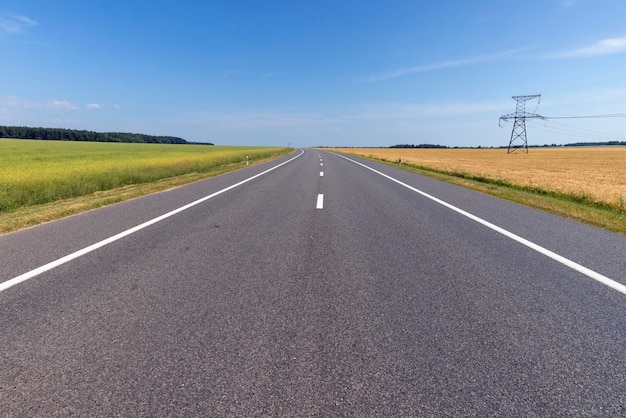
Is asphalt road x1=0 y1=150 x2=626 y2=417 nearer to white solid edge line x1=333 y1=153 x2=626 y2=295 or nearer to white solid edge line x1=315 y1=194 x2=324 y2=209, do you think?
white solid edge line x1=333 y1=153 x2=626 y2=295

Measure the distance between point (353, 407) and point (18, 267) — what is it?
4.78 metres

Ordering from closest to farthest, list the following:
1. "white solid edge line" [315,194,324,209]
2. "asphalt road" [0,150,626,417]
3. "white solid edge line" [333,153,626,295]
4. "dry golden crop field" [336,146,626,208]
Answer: "asphalt road" [0,150,626,417] → "white solid edge line" [333,153,626,295] → "white solid edge line" [315,194,324,209] → "dry golden crop field" [336,146,626,208]

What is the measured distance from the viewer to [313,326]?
2.96m

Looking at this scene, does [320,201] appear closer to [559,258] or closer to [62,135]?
[559,258]

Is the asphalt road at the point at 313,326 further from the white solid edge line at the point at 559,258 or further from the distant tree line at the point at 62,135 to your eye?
the distant tree line at the point at 62,135

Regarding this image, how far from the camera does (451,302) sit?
3.41 metres

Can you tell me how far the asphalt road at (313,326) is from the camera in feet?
6.97

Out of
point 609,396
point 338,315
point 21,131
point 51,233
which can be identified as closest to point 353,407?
point 338,315

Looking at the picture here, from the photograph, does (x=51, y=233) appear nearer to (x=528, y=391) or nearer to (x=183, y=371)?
(x=183, y=371)

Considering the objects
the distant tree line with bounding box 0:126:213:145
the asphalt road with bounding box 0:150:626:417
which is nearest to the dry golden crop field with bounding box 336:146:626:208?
the asphalt road with bounding box 0:150:626:417

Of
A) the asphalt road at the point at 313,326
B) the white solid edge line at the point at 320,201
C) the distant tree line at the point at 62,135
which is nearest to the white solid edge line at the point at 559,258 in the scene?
the asphalt road at the point at 313,326

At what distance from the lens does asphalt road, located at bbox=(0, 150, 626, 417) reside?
2.12 m

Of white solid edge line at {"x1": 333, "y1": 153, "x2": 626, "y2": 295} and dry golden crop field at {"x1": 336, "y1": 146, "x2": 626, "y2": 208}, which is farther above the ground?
dry golden crop field at {"x1": 336, "y1": 146, "x2": 626, "y2": 208}

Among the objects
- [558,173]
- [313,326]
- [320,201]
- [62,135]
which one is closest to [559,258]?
[313,326]
